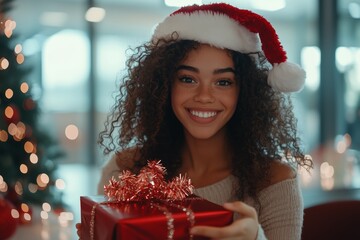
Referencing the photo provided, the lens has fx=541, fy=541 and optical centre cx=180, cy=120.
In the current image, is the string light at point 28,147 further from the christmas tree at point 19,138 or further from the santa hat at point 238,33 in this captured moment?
the santa hat at point 238,33

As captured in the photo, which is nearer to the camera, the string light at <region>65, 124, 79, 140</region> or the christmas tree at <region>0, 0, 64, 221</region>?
the christmas tree at <region>0, 0, 64, 221</region>

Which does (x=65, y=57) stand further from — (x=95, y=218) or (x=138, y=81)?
(x=95, y=218)

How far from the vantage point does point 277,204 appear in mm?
1562

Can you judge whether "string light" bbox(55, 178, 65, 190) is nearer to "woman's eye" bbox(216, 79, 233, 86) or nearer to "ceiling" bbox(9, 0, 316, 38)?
"ceiling" bbox(9, 0, 316, 38)

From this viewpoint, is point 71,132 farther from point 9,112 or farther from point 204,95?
point 204,95

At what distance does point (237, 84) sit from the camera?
1624 mm

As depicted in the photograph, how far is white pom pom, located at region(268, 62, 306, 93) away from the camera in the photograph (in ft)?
5.16

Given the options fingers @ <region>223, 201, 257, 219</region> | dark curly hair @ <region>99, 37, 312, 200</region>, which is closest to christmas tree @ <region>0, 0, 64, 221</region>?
dark curly hair @ <region>99, 37, 312, 200</region>

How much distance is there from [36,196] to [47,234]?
280 mm

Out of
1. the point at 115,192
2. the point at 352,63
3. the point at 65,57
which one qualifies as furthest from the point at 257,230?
the point at 352,63

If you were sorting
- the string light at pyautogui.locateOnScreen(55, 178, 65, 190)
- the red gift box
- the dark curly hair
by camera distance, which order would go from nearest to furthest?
the red gift box < the dark curly hair < the string light at pyautogui.locateOnScreen(55, 178, 65, 190)

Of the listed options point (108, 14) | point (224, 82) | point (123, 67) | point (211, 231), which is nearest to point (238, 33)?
point (224, 82)

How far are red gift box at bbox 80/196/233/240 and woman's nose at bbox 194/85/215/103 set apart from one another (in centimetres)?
43

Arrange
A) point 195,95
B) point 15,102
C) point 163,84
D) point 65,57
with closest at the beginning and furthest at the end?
point 195,95
point 163,84
point 15,102
point 65,57
